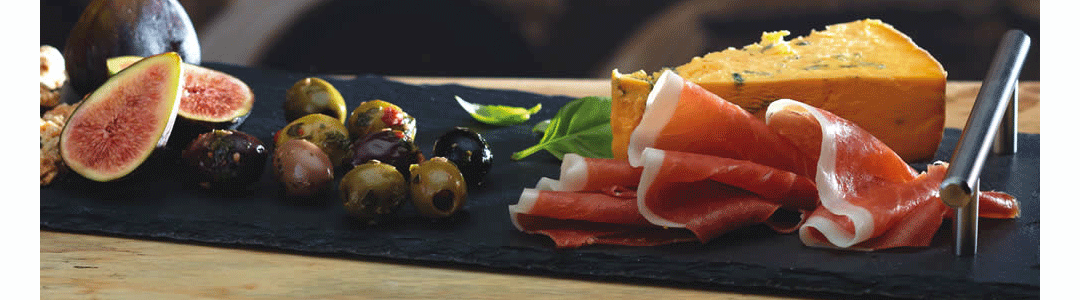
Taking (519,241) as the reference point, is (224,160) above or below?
above

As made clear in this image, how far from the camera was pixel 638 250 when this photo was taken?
1.54 metres

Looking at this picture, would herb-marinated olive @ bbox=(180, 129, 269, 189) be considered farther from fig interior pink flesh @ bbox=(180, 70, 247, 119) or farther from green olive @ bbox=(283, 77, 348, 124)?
green olive @ bbox=(283, 77, 348, 124)

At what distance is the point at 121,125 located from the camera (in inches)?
79.0

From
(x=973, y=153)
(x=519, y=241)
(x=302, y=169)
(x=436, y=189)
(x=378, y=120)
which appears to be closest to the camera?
(x=973, y=153)

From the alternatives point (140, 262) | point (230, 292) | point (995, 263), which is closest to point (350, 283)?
point (230, 292)

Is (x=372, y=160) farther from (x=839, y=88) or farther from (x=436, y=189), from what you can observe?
(x=839, y=88)

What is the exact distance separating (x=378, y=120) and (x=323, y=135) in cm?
16

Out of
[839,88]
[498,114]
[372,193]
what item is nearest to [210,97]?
[498,114]

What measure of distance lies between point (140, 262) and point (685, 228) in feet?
2.74

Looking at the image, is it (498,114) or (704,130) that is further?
(498,114)

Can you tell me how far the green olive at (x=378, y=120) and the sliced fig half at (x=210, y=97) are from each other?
0.28 meters

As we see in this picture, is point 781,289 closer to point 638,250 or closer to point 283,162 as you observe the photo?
point 638,250

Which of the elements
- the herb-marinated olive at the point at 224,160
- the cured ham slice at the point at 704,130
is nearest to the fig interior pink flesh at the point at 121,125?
the herb-marinated olive at the point at 224,160

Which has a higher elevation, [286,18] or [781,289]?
[286,18]
